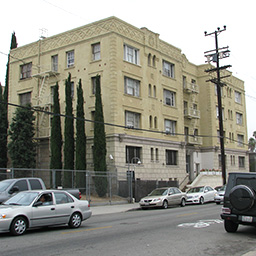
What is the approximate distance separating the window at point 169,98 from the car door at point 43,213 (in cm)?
2692

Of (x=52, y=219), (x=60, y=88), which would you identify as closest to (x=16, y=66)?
(x=60, y=88)

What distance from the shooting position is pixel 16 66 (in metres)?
39.3

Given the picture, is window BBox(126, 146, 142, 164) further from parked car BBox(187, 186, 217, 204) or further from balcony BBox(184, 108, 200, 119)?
balcony BBox(184, 108, 200, 119)

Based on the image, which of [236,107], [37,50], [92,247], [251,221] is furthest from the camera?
[236,107]

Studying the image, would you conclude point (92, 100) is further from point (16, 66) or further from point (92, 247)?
point (92, 247)

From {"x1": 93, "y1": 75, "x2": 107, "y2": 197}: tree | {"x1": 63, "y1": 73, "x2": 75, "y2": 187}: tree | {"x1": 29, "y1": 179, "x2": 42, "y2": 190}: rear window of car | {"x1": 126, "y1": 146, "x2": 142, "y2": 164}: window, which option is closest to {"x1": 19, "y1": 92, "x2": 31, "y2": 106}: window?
{"x1": 63, "y1": 73, "x2": 75, "y2": 187}: tree

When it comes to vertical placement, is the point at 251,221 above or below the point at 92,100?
below

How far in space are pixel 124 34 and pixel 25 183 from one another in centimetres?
2055

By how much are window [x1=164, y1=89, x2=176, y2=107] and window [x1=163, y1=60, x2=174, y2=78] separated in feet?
6.05

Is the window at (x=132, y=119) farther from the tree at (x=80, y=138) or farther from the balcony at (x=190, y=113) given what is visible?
the balcony at (x=190, y=113)

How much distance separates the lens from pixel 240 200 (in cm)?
1116

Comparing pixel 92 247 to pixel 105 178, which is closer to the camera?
pixel 92 247

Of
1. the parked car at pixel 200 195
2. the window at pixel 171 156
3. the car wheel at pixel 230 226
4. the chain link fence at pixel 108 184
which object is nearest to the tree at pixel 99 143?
the chain link fence at pixel 108 184

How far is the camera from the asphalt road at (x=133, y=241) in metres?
9.09
